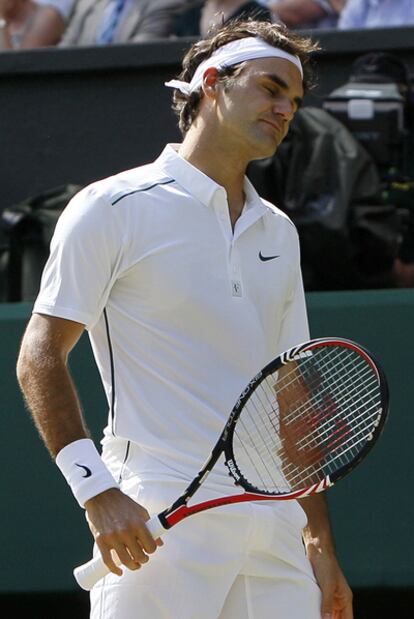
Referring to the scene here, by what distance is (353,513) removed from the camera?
4801 mm

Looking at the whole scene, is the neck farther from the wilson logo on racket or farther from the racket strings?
the wilson logo on racket

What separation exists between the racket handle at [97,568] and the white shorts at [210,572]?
0.25 ft

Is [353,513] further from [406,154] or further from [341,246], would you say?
[406,154]

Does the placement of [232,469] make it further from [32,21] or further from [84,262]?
[32,21]

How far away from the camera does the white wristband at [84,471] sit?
103 inches

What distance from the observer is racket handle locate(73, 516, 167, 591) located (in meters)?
2.62

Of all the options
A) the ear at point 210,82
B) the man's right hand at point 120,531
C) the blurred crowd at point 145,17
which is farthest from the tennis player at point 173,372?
the blurred crowd at point 145,17

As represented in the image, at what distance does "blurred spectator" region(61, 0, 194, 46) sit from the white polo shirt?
359 cm

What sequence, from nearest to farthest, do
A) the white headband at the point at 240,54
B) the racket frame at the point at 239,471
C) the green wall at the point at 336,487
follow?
the racket frame at the point at 239,471 < the white headband at the point at 240,54 < the green wall at the point at 336,487

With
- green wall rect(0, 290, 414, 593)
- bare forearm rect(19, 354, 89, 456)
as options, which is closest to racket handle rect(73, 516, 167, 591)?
bare forearm rect(19, 354, 89, 456)

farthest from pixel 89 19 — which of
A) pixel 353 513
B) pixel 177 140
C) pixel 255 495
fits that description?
pixel 255 495

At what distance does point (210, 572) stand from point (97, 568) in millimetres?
257

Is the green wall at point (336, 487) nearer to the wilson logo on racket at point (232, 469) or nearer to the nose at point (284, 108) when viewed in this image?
the nose at point (284, 108)

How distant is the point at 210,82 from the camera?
3.16 metres
